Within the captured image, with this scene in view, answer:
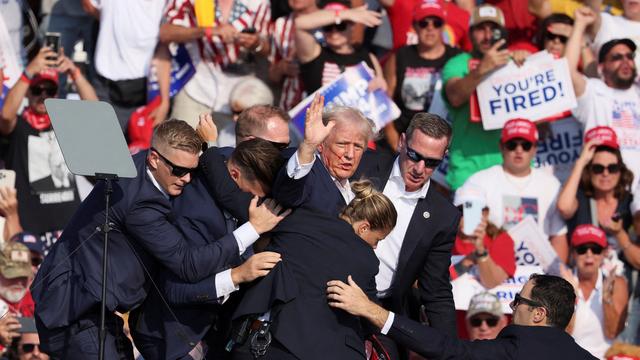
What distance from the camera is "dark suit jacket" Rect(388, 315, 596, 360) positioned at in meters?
6.60

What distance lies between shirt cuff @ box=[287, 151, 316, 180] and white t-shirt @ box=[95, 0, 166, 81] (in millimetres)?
5054

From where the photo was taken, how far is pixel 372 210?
6.89 m

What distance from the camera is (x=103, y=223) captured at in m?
7.15

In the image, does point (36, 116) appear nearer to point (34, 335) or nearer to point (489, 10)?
point (34, 335)

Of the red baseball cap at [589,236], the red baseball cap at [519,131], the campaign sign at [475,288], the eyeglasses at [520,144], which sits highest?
the red baseball cap at [519,131]

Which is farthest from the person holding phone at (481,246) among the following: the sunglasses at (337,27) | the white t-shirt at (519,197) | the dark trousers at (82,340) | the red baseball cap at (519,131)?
the dark trousers at (82,340)

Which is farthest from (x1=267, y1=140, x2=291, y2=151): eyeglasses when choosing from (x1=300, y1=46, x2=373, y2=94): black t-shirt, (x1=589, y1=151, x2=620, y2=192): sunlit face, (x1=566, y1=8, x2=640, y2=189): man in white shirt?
(x1=566, y1=8, x2=640, y2=189): man in white shirt

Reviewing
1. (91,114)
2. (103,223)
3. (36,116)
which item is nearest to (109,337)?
(103,223)

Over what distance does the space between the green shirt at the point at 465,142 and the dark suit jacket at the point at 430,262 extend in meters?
3.21

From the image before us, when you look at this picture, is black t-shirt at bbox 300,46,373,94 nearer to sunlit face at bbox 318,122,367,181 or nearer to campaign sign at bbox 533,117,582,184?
campaign sign at bbox 533,117,582,184

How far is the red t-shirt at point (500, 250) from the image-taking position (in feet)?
32.8

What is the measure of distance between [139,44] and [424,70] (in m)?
2.36

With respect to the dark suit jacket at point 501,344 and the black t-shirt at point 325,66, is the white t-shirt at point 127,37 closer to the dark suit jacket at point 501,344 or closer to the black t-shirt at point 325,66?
the black t-shirt at point 325,66

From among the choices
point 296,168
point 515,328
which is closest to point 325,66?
point 296,168
